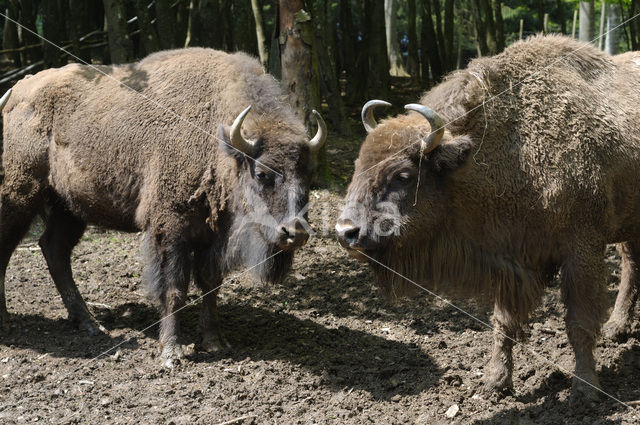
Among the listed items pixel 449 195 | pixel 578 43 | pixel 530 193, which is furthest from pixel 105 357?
pixel 578 43

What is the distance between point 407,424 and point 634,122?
101 inches

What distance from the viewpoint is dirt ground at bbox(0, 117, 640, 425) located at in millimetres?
4816

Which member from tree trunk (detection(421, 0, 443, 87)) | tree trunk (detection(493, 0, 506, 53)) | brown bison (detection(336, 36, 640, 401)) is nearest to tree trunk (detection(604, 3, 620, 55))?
tree trunk (detection(493, 0, 506, 53))

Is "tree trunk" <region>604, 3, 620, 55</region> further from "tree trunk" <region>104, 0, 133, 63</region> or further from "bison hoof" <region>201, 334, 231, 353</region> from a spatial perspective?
"bison hoof" <region>201, 334, 231, 353</region>

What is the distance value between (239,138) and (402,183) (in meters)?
1.53

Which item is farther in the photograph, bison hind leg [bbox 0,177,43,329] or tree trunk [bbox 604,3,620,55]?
tree trunk [bbox 604,3,620,55]

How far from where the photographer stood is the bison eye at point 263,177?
5.49m

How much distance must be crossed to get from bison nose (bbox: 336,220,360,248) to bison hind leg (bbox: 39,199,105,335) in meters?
3.13

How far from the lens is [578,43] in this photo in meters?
5.11

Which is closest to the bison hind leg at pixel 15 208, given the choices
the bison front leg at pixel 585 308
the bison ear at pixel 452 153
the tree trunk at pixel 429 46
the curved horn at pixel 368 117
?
the curved horn at pixel 368 117

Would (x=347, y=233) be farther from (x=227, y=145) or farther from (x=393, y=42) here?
(x=393, y=42)

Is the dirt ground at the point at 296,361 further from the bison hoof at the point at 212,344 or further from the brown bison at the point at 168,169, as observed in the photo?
the brown bison at the point at 168,169

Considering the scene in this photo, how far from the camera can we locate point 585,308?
4.58m

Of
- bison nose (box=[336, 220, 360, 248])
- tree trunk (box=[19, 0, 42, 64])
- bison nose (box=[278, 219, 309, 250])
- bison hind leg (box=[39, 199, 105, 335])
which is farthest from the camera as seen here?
tree trunk (box=[19, 0, 42, 64])
